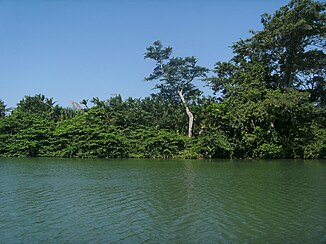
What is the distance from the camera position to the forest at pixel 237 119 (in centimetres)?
2719

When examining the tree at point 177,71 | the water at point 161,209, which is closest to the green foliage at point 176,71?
the tree at point 177,71

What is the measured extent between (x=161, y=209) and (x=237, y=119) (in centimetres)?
1898

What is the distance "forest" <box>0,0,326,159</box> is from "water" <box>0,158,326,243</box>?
12.5 meters

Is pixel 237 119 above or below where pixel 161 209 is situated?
above

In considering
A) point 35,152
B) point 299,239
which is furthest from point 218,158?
point 299,239

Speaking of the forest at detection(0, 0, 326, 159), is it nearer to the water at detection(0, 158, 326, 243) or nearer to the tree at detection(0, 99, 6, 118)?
the tree at detection(0, 99, 6, 118)

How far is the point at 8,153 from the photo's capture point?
30047mm

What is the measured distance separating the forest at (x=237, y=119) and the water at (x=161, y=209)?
12489 mm

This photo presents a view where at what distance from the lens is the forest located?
89.2ft

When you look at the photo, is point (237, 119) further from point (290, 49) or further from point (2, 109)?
point (2, 109)

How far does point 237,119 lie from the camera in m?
27.5

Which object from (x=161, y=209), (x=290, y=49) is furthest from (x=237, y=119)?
(x=161, y=209)

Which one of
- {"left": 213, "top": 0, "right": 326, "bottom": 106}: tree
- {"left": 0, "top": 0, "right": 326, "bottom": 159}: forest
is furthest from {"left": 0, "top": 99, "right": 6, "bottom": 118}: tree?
{"left": 213, "top": 0, "right": 326, "bottom": 106}: tree

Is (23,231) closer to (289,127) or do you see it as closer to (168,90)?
(289,127)
